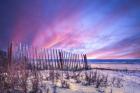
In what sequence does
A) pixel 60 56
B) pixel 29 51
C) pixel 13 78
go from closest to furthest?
1. pixel 13 78
2. pixel 29 51
3. pixel 60 56

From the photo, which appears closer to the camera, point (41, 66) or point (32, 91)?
point (32, 91)

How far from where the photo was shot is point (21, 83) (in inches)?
297

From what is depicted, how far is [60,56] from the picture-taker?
27.1 metres

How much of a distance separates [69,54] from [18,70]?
2117 cm

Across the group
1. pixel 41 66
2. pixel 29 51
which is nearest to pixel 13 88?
pixel 29 51

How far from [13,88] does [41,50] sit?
17.0 metres

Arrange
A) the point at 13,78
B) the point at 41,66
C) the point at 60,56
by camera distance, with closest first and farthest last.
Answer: the point at 13,78 < the point at 41,66 < the point at 60,56

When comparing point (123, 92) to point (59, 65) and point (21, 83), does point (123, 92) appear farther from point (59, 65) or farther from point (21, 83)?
point (59, 65)

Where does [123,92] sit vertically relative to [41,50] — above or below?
below

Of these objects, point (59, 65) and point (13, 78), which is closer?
point (13, 78)

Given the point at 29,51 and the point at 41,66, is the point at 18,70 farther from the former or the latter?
the point at 41,66

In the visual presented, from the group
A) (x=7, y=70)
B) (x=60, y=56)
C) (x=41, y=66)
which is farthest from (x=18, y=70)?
(x=60, y=56)

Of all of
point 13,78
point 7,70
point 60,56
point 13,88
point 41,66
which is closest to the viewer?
point 13,88

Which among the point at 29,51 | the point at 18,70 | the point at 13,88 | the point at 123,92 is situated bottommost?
the point at 123,92
